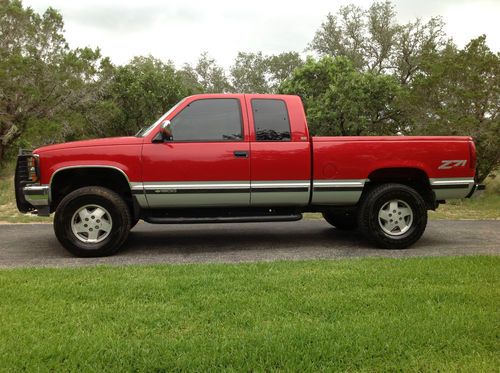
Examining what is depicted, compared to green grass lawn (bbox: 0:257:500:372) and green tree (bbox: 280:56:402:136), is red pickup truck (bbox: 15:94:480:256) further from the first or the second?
green tree (bbox: 280:56:402:136)

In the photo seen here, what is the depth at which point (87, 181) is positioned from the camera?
21.1ft

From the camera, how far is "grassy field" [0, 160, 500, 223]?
382 inches

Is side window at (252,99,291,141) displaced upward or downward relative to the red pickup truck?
upward

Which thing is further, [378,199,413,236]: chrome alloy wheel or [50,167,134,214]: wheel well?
[378,199,413,236]: chrome alloy wheel

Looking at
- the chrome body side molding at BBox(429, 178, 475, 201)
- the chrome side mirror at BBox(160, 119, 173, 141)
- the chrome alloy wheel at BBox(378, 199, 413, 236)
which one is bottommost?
the chrome alloy wheel at BBox(378, 199, 413, 236)

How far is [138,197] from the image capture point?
614cm

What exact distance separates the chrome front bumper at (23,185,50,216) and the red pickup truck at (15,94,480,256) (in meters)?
0.01

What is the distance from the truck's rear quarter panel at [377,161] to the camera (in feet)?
20.7

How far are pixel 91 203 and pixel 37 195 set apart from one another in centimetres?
66

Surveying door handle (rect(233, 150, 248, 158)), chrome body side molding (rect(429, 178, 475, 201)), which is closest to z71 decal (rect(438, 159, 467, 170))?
chrome body side molding (rect(429, 178, 475, 201))

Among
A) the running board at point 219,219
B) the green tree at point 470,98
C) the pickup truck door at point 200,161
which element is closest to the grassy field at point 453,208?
the green tree at point 470,98

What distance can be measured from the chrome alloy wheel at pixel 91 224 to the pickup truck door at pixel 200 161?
2.01 feet

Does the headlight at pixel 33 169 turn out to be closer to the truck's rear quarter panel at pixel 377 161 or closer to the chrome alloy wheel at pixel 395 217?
the truck's rear quarter panel at pixel 377 161

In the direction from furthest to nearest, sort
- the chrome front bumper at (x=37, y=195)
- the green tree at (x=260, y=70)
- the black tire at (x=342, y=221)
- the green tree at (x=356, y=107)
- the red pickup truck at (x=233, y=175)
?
the green tree at (x=260, y=70) < the green tree at (x=356, y=107) < the black tire at (x=342, y=221) < the red pickup truck at (x=233, y=175) < the chrome front bumper at (x=37, y=195)
